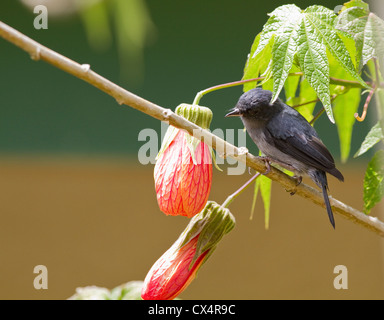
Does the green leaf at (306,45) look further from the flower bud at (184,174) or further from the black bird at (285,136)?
the black bird at (285,136)

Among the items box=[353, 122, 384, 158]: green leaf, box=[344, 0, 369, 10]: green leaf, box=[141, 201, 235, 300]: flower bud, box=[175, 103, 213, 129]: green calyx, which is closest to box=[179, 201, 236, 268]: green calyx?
box=[141, 201, 235, 300]: flower bud

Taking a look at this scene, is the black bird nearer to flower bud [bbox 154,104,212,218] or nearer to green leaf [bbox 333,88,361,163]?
green leaf [bbox 333,88,361,163]

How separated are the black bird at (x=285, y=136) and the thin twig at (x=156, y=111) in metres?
0.21

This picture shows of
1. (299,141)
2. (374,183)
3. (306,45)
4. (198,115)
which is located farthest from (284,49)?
(299,141)

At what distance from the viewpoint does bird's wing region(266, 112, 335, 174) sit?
1089 mm

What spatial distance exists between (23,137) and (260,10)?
1.02 metres

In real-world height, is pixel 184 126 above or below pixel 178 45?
below

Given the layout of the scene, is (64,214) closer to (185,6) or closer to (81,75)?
(185,6)

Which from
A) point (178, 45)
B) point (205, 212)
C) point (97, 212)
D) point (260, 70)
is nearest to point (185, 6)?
point (178, 45)

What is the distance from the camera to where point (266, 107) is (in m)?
1.12

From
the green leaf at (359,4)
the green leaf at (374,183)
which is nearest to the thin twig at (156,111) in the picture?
the green leaf at (374,183)

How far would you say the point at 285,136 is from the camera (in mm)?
1141

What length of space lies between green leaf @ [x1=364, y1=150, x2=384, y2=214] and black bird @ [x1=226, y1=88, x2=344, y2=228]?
0.61ft

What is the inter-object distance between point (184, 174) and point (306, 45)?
0.78ft
